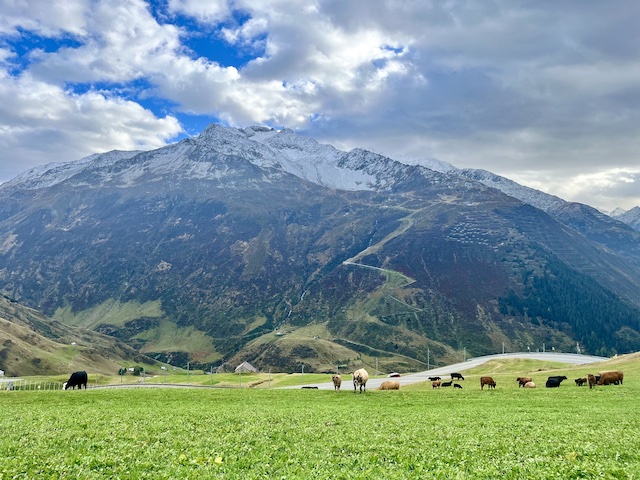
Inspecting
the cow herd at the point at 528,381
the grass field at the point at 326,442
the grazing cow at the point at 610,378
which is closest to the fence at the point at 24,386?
the cow herd at the point at 528,381

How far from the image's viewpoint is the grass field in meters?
18.3

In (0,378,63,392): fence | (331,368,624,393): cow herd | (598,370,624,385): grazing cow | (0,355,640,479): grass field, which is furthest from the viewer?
(0,378,63,392): fence

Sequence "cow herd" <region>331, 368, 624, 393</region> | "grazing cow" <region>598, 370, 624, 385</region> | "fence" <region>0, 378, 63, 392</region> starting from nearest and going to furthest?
"cow herd" <region>331, 368, 624, 393</region>
"grazing cow" <region>598, 370, 624, 385</region>
"fence" <region>0, 378, 63, 392</region>

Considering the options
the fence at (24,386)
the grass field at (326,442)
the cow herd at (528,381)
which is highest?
the grass field at (326,442)

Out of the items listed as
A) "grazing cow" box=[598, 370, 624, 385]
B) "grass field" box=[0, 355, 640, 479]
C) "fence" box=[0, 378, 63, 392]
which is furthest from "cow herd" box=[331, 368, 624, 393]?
"fence" box=[0, 378, 63, 392]

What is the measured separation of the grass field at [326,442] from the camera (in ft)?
60.0

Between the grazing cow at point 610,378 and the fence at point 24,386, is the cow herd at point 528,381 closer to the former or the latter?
the grazing cow at point 610,378

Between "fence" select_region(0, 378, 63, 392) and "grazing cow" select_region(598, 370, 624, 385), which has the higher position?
"grazing cow" select_region(598, 370, 624, 385)

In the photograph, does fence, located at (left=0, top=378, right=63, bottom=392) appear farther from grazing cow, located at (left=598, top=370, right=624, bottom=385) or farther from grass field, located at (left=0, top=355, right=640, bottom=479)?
grazing cow, located at (left=598, top=370, right=624, bottom=385)

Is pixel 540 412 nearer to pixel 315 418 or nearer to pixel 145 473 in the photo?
pixel 315 418

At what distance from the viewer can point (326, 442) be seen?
23203 millimetres

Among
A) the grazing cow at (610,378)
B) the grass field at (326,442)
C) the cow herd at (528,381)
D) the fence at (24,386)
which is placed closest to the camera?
the grass field at (326,442)

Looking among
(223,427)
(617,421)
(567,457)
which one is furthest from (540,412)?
(223,427)

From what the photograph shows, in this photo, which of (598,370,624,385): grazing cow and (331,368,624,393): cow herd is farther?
(598,370,624,385): grazing cow
